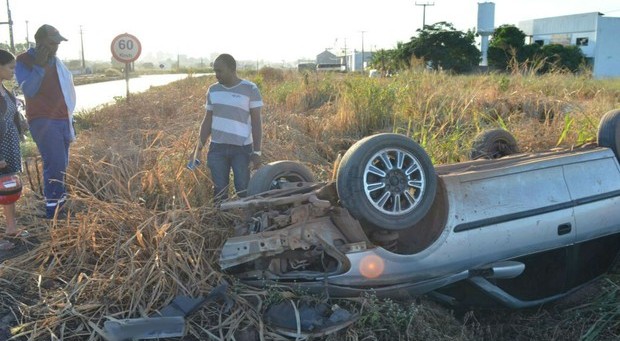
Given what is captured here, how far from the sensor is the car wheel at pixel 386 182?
314 centimetres

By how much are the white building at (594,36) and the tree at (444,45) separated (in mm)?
21302

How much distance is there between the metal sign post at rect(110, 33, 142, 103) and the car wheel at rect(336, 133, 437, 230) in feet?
31.9

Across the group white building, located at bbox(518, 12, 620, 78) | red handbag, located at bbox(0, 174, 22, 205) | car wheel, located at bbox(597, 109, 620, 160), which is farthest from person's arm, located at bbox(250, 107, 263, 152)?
white building, located at bbox(518, 12, 620, 78)

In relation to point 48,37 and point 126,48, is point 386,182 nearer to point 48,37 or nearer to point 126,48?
point 48,37

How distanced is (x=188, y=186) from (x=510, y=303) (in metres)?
2.74

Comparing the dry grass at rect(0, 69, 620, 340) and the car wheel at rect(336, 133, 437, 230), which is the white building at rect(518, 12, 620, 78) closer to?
the dry grass at rect(0, 69, 620, 340)

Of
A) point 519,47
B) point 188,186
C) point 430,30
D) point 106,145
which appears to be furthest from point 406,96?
point 519,47

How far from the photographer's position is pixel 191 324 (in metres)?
2.99

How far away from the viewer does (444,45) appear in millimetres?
41688

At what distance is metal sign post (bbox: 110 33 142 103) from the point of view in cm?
1166

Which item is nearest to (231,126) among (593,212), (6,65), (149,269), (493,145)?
(149,269)

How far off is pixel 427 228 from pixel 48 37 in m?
3.49

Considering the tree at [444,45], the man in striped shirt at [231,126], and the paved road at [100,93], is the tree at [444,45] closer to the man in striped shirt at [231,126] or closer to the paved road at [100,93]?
the paved road at [100,93]

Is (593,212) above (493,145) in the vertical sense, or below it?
below
